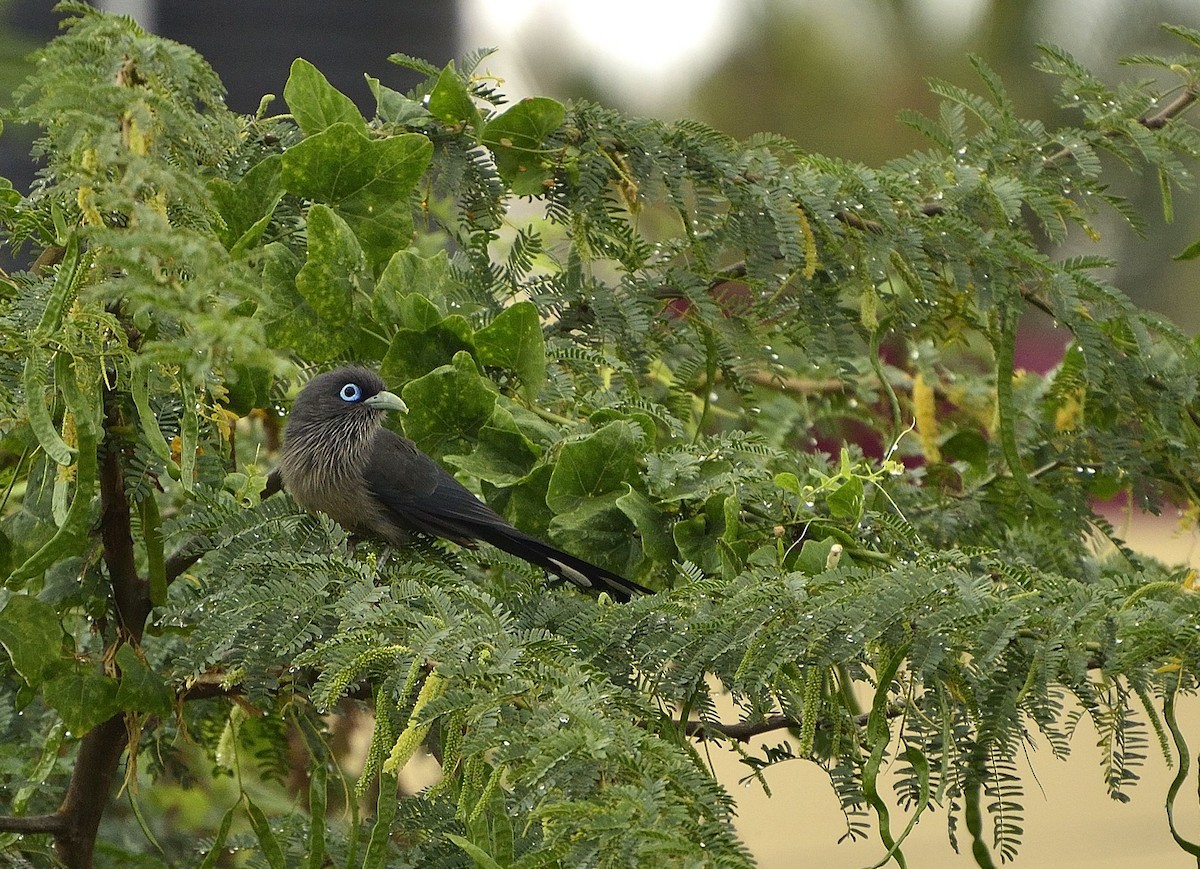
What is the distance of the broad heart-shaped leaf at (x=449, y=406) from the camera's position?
74 cm

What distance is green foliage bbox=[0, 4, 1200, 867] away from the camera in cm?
49

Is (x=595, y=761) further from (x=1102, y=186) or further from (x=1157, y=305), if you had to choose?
(x=1157, y=305)

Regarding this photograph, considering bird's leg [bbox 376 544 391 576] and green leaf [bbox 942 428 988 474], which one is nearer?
bird's leg [bbox 376 544 391 576]

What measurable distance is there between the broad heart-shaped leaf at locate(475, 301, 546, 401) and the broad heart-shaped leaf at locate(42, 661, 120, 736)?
0.96 ft

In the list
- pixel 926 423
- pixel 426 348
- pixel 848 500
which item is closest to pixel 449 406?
pixel 426 348

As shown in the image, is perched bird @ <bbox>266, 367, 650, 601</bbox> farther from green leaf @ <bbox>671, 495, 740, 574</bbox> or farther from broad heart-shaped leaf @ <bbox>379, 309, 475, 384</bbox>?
green leaf @ <bbox>671, 495, 740, 574</bbox>

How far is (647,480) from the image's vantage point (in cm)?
72

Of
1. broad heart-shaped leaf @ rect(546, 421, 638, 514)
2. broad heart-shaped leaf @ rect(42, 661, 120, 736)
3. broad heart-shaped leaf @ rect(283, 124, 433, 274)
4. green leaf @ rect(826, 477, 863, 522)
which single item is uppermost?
broad heart-shaped leaf @ rect(283, 124, 433, 274)

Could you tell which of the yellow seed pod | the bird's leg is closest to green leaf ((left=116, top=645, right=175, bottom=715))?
the bird's leg

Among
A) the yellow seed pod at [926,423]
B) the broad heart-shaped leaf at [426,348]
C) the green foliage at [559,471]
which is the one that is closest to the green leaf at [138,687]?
the green foliage at [559,471]

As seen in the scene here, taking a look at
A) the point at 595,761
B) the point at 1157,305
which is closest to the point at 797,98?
the point at 1157,305

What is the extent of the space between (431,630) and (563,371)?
15.9 inches

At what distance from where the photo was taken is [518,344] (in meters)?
0.79

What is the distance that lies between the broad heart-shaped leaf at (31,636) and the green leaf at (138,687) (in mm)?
33
